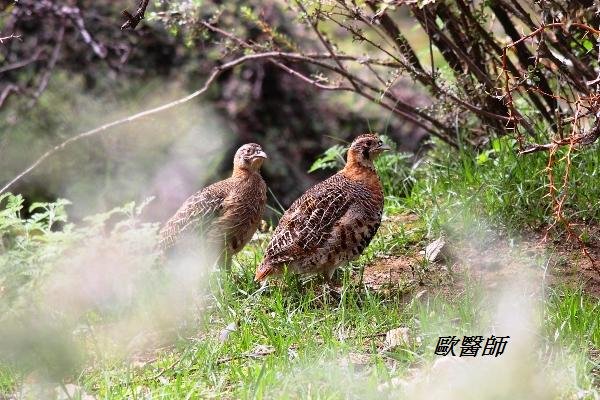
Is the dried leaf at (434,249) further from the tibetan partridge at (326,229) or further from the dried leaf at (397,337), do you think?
the dried leaf at (397,337)

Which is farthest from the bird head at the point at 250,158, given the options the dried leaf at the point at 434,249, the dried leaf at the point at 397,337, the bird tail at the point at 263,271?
the dried leaf at the point at 397,337

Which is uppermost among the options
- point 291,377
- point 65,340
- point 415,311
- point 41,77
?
point 41,77

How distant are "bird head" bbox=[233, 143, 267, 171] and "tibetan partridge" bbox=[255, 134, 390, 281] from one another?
0.71 m

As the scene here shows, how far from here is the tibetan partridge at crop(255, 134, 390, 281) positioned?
5.66 meters

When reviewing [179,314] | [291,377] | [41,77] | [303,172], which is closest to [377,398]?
[291,377]

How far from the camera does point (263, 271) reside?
5.68m

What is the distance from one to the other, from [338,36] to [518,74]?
4.84 meters

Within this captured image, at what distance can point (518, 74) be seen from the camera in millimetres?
6582

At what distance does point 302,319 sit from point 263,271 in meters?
0.55

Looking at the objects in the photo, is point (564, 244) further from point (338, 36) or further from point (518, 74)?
point (338, 36)

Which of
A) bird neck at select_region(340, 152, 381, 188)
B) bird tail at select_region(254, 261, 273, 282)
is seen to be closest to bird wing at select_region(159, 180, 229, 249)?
→ bird tail at select_region(254, 261, 273, 282)

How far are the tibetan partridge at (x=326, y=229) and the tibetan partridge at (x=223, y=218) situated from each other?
0.46m

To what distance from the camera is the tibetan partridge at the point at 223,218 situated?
6285 millimetres

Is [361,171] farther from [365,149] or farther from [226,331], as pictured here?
[226,331]
